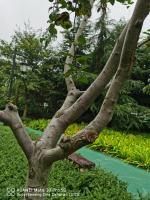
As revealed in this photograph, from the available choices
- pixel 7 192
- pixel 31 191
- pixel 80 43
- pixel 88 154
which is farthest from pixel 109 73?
pixel 88 154

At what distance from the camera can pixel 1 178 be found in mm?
5465


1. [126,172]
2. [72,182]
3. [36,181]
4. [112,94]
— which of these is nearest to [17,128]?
[36,181]

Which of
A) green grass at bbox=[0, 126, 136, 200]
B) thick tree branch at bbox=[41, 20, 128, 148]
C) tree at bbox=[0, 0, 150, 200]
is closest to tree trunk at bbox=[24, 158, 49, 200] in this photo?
tree at bbox=[0, 0, 150, 200]

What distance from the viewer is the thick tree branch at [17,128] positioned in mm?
1817

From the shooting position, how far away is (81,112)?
1.73m

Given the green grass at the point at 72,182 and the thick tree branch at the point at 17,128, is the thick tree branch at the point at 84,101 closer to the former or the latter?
the thick tree branch at the point at 17,128

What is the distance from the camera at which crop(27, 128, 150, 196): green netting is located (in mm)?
6965

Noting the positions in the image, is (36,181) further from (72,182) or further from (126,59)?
(72,182)

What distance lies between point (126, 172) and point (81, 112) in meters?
7.01

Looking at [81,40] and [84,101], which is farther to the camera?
[84,101]

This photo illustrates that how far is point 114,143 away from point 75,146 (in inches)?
405

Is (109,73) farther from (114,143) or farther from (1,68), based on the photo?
(1,68)

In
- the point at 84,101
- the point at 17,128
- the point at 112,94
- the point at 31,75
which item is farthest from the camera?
the point at 31,75

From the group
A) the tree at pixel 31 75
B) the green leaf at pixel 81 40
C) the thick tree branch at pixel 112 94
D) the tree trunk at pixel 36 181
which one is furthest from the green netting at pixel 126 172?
the tree at pixel 31 75
